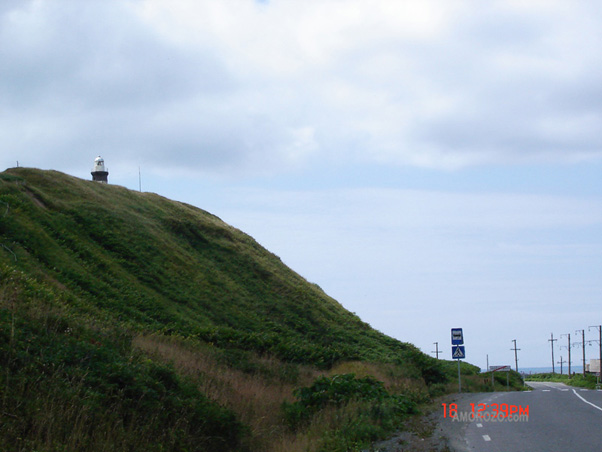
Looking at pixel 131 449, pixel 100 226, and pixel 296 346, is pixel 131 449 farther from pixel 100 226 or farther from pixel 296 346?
pixel 100 226

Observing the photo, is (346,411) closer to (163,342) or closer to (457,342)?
(163,342)

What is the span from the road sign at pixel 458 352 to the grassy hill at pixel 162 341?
2.03m

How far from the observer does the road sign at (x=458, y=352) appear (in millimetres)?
28250

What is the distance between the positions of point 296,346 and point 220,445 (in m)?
14.5

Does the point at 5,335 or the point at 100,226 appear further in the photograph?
the point at 100,226

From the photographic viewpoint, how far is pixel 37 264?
23.7 meters

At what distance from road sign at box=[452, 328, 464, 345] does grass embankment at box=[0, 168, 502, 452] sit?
245 centimetres

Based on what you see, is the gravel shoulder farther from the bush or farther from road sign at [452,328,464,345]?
road sign at [452,328,464,345]

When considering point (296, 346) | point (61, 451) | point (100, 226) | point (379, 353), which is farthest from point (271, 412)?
point (379, 353)

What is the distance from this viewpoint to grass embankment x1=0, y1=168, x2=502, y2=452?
376 inches

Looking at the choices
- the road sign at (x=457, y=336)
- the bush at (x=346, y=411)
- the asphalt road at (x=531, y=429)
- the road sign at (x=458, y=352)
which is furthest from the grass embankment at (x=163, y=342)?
the road sign at (x=457, y=336)
